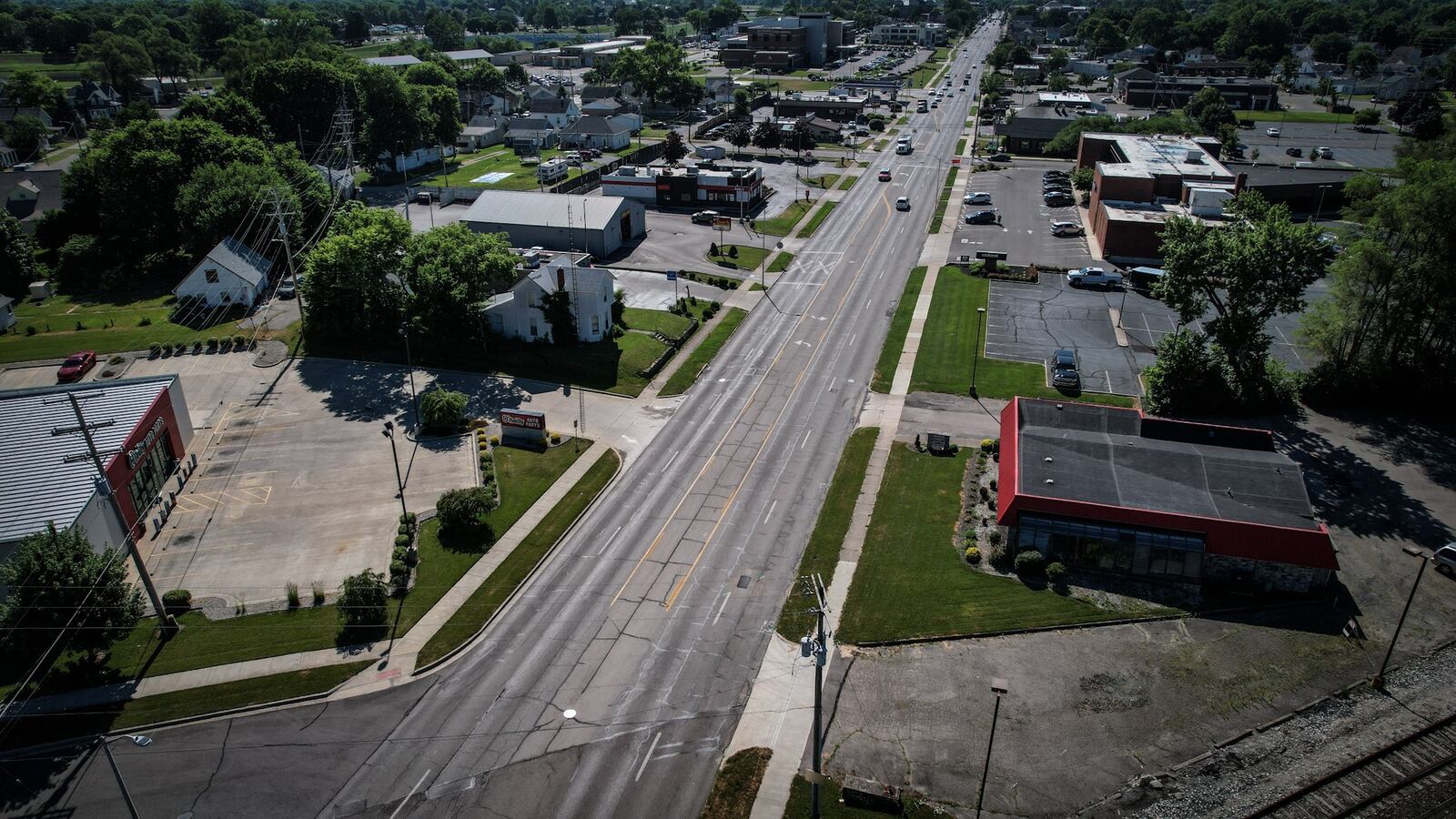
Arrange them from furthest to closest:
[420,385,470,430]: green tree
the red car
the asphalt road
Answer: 1. the red car
2. [420,385,470,430]: green tree
3. the asphalt road

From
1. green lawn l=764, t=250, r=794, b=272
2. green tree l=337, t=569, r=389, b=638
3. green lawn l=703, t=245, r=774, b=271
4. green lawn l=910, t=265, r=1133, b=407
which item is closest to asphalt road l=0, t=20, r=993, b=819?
green tree l=337, t=569, r=389, b=638

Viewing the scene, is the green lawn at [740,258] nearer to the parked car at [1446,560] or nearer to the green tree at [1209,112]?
the parked car at [1446,560]

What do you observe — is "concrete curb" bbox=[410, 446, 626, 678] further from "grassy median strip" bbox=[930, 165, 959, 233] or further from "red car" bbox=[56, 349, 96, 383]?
"grassy median strip" bbox=[930, 165, 959, 233]

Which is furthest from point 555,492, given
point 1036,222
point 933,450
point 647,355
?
point 1036,222

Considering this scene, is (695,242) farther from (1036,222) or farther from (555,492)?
(555,492)

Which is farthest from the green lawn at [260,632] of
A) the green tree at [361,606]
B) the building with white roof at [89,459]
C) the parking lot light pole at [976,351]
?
the parking lot light pole at [976,351]

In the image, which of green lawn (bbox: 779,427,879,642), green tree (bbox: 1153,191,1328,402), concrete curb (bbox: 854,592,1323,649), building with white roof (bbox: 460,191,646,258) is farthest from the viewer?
building with white roof (bbox: 460,191,646,258)
